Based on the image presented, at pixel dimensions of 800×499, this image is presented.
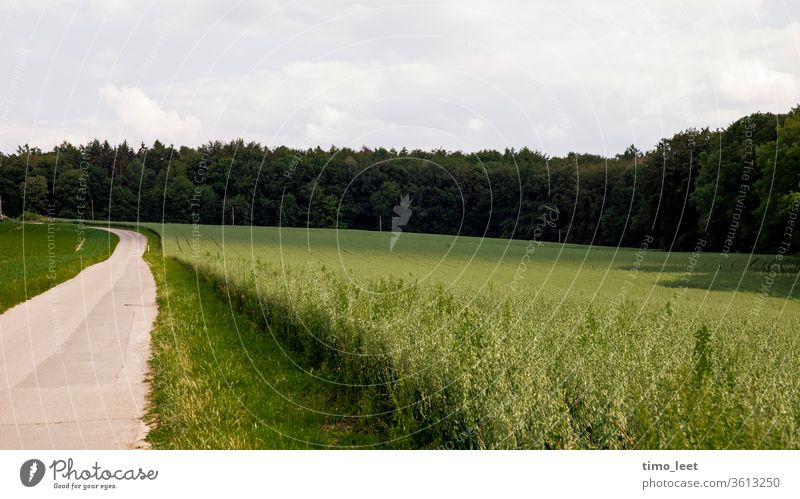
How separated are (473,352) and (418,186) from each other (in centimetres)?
3321

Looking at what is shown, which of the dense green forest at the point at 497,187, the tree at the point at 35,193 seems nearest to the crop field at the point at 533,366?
the dense green forest at the point at 497,187

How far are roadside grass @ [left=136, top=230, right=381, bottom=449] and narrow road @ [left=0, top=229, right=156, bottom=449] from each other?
39 cm

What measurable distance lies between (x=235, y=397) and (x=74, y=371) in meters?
3.38

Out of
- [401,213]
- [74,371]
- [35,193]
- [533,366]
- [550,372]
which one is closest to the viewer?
[533,366]

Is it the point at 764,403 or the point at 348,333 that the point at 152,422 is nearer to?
the point at 348,333

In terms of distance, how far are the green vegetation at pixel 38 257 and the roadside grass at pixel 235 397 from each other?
2.79 meters

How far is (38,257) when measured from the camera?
4297cm

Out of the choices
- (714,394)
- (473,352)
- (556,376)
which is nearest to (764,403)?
(714,394)

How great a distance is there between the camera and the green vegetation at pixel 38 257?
77.7ft
